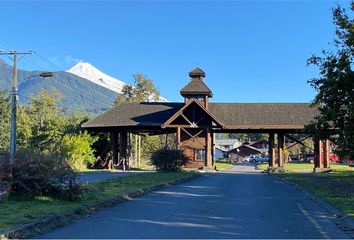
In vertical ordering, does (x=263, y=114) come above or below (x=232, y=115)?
above

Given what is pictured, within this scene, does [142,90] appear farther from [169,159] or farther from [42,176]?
[42,176]

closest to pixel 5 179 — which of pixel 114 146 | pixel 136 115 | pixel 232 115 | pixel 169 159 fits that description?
pixel 169 159

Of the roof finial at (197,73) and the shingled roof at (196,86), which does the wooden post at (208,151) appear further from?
the roof finial at (197,73)

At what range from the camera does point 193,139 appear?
4869 cm

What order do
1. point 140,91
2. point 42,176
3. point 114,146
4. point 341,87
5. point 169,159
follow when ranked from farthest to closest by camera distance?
point 140,91 < point 114,146 < point 169,159 < point 341,87 < point 42,176

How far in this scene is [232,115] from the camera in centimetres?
5025

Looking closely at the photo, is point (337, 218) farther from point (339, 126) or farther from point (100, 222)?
point (339, 126)

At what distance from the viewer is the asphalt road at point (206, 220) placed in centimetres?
983

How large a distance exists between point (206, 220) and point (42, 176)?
559 cm

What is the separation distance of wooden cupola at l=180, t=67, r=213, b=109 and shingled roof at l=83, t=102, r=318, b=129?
1.64m

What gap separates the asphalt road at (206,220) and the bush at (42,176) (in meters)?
1.69

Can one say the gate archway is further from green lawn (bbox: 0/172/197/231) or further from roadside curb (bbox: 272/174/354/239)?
roadside curb (bbox: 272/174/354/239)

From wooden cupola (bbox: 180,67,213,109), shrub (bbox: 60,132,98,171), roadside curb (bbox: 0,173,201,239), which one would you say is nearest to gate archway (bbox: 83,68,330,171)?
wooden cupola (bbox: 180,67,213,109)

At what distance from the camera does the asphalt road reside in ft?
32.2
